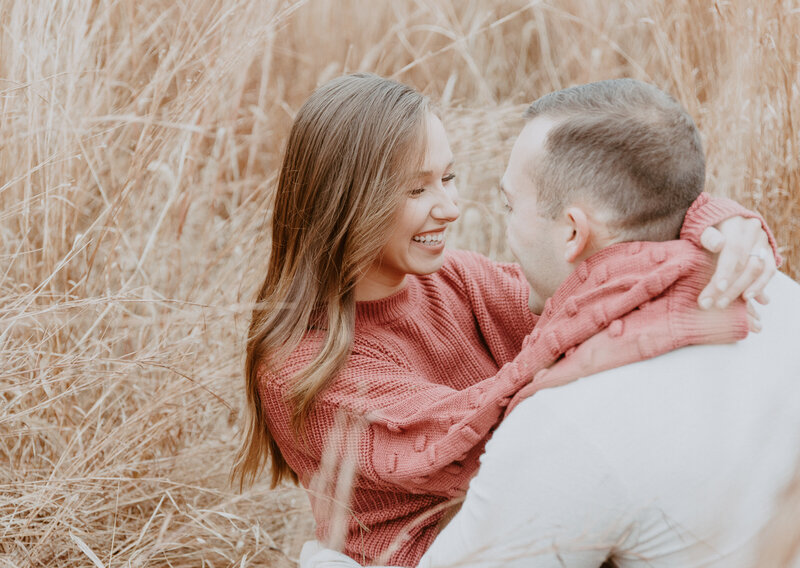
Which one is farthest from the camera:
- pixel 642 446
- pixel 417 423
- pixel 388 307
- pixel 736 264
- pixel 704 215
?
pixel 388 307

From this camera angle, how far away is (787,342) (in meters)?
1.51

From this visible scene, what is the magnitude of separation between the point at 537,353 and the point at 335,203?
70 cm

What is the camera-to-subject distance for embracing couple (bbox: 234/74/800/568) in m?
1.41

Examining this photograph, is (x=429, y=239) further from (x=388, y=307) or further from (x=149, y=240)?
(x=149, y=240)

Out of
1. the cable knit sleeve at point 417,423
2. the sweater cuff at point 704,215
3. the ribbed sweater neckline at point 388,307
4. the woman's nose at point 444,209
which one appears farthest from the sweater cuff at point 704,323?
the ribbed sweater neckline at point 388,307

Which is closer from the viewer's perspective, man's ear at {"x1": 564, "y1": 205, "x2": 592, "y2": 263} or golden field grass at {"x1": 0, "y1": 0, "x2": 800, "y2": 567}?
man's ear at {"x1": 564, "y1": 205, "x2": 592, "y2": 263}

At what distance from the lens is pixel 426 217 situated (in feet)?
6.77

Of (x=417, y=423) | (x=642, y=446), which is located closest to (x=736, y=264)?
(x=642, y=446)

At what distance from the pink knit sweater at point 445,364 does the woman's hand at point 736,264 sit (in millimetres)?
24

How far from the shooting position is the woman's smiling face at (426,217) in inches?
80.8

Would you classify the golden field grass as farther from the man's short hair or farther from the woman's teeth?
the man's short hair

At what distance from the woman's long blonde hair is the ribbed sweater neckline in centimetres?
6

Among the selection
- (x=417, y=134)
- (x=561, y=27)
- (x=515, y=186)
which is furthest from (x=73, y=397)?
(x=561, y=27)

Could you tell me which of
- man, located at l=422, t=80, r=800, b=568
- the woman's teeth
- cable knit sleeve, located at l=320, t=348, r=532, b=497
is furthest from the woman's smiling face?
man, located at l=422, t=80, r=800, b=568
